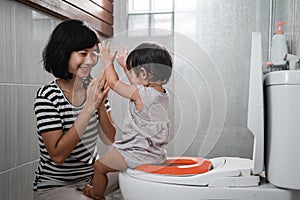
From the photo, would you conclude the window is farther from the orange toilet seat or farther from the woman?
the orange toilet seat

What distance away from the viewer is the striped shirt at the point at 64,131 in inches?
50.6

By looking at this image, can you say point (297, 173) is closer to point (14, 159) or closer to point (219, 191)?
point (219, 191)

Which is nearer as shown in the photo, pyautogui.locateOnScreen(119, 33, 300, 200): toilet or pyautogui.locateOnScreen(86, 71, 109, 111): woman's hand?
pyautogui.locateOnScreen(119, 33, 300, 200): toilet

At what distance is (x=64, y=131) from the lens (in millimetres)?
1345

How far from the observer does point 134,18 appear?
7.09 feet

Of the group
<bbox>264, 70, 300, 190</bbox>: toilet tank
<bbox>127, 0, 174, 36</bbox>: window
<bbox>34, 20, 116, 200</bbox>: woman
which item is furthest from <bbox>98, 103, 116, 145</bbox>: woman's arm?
<bbox>127, 0, 174, 36</bbox>: window

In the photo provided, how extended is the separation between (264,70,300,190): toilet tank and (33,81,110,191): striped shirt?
553 millimetres

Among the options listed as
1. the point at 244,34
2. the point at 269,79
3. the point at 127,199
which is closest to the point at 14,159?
the point at 127,199

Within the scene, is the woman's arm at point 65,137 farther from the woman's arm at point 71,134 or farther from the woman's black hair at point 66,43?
the woman's black hair at point 66,43

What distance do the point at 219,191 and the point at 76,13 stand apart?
1.14 metres

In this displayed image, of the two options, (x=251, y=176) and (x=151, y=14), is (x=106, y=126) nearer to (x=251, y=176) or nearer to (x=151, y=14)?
(x=251, y=176)

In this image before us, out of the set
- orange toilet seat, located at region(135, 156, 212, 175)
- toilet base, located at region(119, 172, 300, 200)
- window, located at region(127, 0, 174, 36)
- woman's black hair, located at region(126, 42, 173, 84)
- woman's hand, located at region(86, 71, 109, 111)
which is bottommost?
toilet base, located at region(119, 172, 300, 200)

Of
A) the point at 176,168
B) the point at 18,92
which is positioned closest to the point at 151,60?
the point at 176,168

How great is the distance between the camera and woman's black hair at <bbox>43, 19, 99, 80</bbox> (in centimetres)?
132
